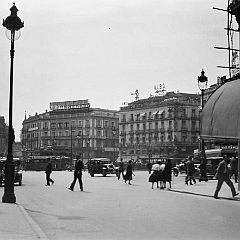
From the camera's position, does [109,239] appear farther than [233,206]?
No

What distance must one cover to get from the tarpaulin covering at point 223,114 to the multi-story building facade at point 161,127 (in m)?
81.0

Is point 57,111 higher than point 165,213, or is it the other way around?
point 57,111

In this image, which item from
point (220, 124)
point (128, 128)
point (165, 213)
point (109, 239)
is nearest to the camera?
point (109, 239)

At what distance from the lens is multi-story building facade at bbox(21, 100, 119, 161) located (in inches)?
5015

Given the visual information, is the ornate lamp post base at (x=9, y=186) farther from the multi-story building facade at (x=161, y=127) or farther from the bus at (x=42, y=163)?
the multi-story building facade at (x=161, y=127)

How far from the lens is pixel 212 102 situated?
17797 millimetres

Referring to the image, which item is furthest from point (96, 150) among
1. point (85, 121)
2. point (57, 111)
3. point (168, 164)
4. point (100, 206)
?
point (100, 206)

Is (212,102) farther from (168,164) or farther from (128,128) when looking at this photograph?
(128,128)

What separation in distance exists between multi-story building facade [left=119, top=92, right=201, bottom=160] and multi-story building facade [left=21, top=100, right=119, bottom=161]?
852 cm

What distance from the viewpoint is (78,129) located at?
131 m

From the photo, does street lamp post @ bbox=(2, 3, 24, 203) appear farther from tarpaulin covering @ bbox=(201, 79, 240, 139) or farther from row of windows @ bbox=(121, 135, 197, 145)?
row of windows @ bbox=(121, 135, 197, 145)

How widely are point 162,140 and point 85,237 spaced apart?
95825mm

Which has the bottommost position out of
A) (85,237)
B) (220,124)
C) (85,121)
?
(85,237)

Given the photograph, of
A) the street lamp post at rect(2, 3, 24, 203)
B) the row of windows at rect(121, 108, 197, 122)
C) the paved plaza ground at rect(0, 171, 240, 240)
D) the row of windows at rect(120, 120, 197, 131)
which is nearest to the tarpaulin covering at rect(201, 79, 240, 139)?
the paved plaza ground at rect(0, 171, 240, 240)
